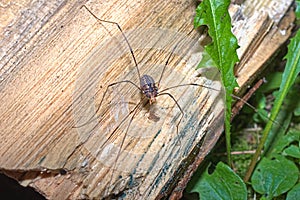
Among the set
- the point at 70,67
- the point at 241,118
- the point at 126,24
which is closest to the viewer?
the point at 70,67

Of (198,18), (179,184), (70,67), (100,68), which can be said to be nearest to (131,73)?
(100,68)

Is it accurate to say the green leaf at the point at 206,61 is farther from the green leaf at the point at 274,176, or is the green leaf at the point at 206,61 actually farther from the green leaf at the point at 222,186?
the green leaf at the point at 274,176

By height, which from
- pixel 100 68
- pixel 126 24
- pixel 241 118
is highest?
pixel 241 118

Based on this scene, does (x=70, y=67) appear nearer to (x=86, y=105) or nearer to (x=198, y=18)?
(x=86, y=105)

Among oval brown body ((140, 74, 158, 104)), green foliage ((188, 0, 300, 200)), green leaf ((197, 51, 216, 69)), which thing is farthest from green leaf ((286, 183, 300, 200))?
oval brown body ((140, 74, 158, 104))

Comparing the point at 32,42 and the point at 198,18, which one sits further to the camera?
the point at 198,18

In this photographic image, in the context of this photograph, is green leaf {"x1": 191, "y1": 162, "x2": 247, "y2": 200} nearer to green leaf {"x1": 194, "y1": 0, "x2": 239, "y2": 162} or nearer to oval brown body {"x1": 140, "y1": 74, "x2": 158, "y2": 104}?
green leaf {"x1": 194, "y1": 0, "x2": 239, "y2": 162}

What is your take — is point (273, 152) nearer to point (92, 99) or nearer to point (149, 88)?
point (149, 88)
